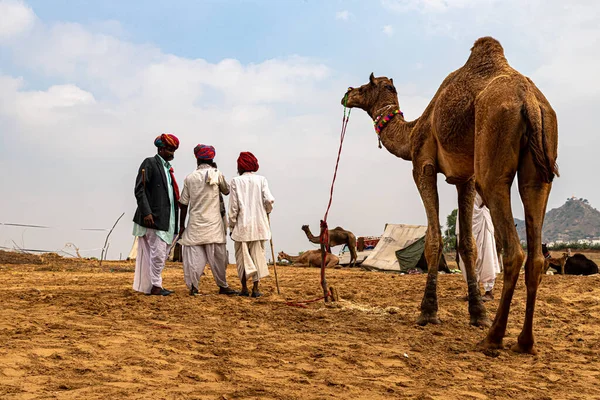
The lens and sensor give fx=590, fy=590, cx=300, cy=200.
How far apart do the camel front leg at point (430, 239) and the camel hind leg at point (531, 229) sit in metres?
1.58

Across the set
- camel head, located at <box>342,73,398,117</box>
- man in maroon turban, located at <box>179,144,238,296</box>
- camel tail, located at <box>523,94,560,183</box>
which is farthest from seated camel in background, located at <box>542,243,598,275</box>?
camel tail, located at <box>523,94,560,183</box>

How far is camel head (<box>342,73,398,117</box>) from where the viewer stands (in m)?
8.61

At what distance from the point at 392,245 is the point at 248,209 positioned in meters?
11.4

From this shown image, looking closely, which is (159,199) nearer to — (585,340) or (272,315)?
(272,315)

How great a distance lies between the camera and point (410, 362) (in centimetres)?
450

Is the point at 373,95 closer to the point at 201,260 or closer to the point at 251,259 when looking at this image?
the point at 251,259

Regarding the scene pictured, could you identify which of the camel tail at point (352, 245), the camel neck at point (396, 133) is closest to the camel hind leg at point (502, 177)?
the camel neck at point (396, 133)

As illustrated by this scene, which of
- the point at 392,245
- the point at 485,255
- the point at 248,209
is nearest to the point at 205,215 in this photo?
the point at 248,209

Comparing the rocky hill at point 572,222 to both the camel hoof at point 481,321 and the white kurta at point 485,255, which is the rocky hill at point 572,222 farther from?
the camel hoof at point 481,321

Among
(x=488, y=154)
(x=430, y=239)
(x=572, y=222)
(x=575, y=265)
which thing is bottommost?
(x=575, y=265)

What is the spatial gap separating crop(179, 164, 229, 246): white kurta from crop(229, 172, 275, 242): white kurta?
9.4 inches

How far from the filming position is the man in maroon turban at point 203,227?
8.91m

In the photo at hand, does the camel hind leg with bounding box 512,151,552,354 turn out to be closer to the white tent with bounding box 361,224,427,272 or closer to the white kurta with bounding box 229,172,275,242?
the white kurta with bounding box 229,172,275,242

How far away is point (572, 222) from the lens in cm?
10481
